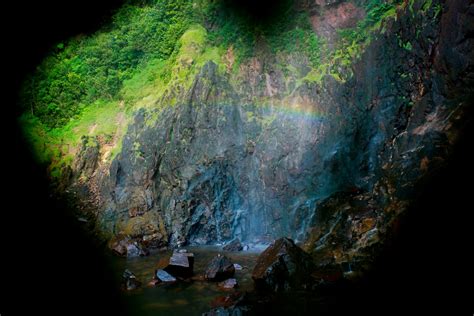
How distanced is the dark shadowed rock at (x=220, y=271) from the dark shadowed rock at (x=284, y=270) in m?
1.03

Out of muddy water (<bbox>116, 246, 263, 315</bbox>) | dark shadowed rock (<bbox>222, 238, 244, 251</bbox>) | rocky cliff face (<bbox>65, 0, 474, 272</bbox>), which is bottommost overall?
muddy water (<bbox>116, 246, 263, 315</bbox>)

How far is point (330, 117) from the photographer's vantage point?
14.6m

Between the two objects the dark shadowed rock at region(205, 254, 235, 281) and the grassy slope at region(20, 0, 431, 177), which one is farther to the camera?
the grassy slope at region(20, 0, 431, 177)

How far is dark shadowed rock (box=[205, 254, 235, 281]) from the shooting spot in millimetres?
10445

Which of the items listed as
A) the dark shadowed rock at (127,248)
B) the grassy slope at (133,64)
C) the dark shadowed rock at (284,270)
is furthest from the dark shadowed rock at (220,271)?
the grassy slope at (133,64)

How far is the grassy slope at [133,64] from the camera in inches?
718

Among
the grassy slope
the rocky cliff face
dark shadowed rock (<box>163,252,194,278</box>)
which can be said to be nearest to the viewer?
the rocky cliff face

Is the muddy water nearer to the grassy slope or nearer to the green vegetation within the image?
the grassy slope

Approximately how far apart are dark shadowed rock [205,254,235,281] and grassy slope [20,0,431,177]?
30.4 ft

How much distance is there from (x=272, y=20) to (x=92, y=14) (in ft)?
39.0

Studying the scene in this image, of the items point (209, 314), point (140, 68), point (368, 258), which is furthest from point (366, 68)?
point (140, 68)

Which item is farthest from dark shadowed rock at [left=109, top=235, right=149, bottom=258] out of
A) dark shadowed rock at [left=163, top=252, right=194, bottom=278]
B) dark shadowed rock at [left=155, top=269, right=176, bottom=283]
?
dark shadowed rock at [left=163, top=252, right=194, bottom=278]

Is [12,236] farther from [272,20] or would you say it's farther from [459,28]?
[459,28]

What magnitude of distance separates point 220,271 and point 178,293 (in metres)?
1.37
